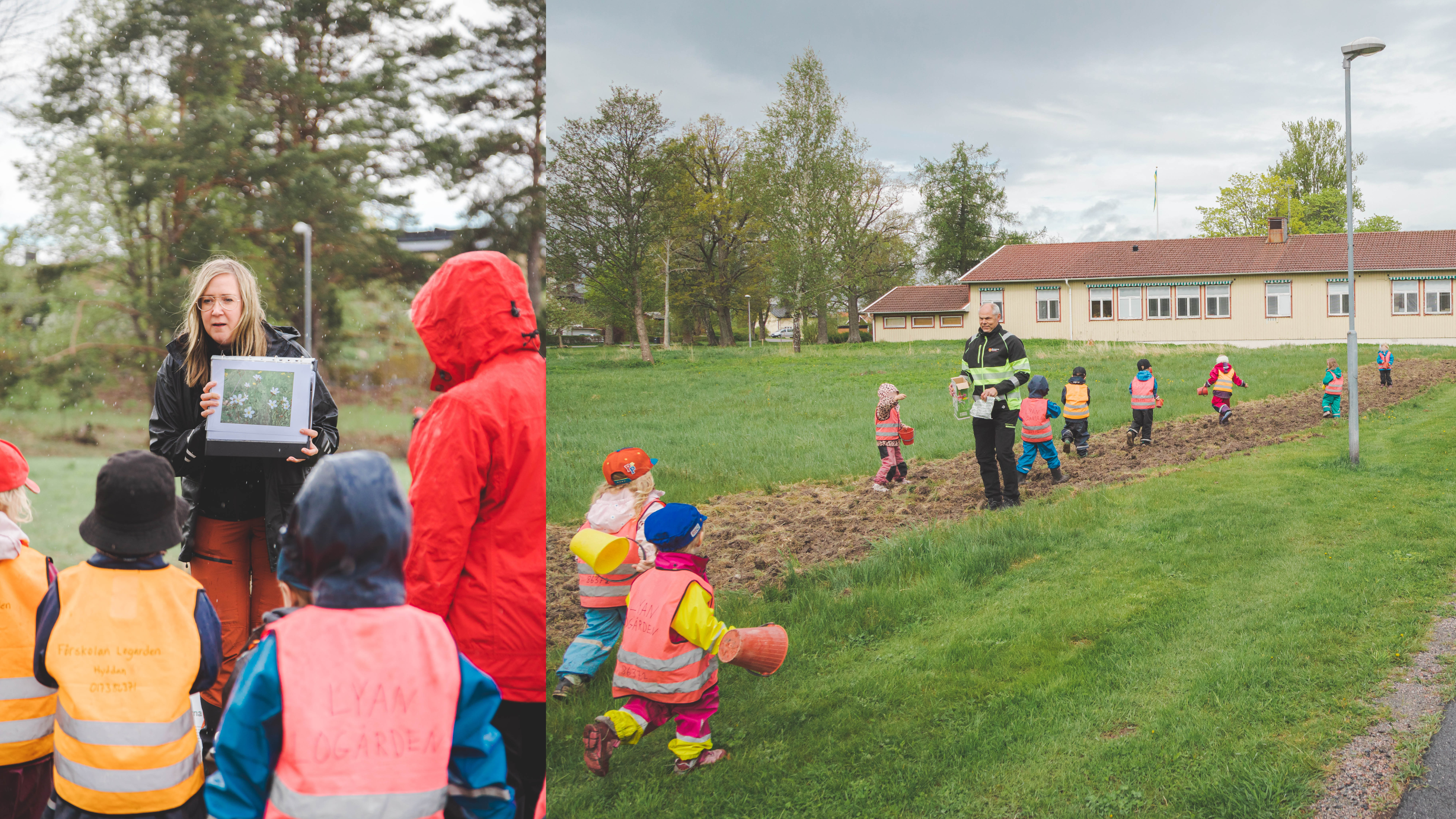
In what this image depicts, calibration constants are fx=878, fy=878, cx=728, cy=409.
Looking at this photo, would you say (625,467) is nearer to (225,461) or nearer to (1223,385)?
(225,461)

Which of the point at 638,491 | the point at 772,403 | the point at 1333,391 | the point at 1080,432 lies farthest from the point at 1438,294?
the point at 638,491

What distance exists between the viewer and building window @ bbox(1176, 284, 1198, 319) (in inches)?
1483

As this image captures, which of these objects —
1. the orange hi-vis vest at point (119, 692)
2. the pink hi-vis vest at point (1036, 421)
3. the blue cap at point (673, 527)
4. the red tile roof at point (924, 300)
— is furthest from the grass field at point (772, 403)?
the red tile roof at point (924, 300)

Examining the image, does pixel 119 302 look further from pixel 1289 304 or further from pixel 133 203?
pixel 1289 304

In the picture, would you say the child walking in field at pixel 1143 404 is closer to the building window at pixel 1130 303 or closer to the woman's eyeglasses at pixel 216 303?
the woman's eyeglasses at pixel 216 303

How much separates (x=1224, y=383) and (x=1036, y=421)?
205 inches

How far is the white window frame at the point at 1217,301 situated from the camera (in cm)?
3734

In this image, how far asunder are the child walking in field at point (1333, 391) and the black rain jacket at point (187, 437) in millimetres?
14190

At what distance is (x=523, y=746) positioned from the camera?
228 cm

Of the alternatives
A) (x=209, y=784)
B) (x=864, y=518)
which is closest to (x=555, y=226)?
(x=209, y=784)

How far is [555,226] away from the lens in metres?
3.28

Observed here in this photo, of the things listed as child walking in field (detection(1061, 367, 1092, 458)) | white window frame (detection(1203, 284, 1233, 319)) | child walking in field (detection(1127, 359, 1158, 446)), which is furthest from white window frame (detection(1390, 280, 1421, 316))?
child walking in field (detection(1061, 367, 1092, 458))

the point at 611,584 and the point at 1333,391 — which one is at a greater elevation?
the point at 1333,391

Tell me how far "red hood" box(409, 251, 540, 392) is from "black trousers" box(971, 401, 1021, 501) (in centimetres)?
614
